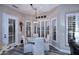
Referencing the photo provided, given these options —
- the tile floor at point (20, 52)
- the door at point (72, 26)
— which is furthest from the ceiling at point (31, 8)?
the tile floor at point (20, 52)

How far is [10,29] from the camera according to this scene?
2.60 meters

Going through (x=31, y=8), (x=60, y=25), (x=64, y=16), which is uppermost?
(x=31, y=8)

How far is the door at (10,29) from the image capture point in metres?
2.55

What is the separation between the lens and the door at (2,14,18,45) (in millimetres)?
2553

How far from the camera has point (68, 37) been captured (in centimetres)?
255

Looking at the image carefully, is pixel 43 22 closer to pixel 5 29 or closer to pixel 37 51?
pixel 37 51

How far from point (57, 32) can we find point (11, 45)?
3.10ft

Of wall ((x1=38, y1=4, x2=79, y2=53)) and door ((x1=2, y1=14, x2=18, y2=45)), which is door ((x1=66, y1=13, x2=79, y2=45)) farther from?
door ((x1=2, y1=14, x2=18, y2=45))

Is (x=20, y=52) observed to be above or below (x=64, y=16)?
below

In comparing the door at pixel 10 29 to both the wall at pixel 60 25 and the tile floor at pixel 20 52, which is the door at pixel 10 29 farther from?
the wall at pixel 60 25

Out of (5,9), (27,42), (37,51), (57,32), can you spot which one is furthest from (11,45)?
(57,32)

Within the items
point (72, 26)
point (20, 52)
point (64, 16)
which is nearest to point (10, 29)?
point (20, 52)

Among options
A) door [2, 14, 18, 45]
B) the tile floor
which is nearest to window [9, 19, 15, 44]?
door [2, 14, 18, 45]

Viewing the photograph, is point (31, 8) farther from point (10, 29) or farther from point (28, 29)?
point (10, 29)
